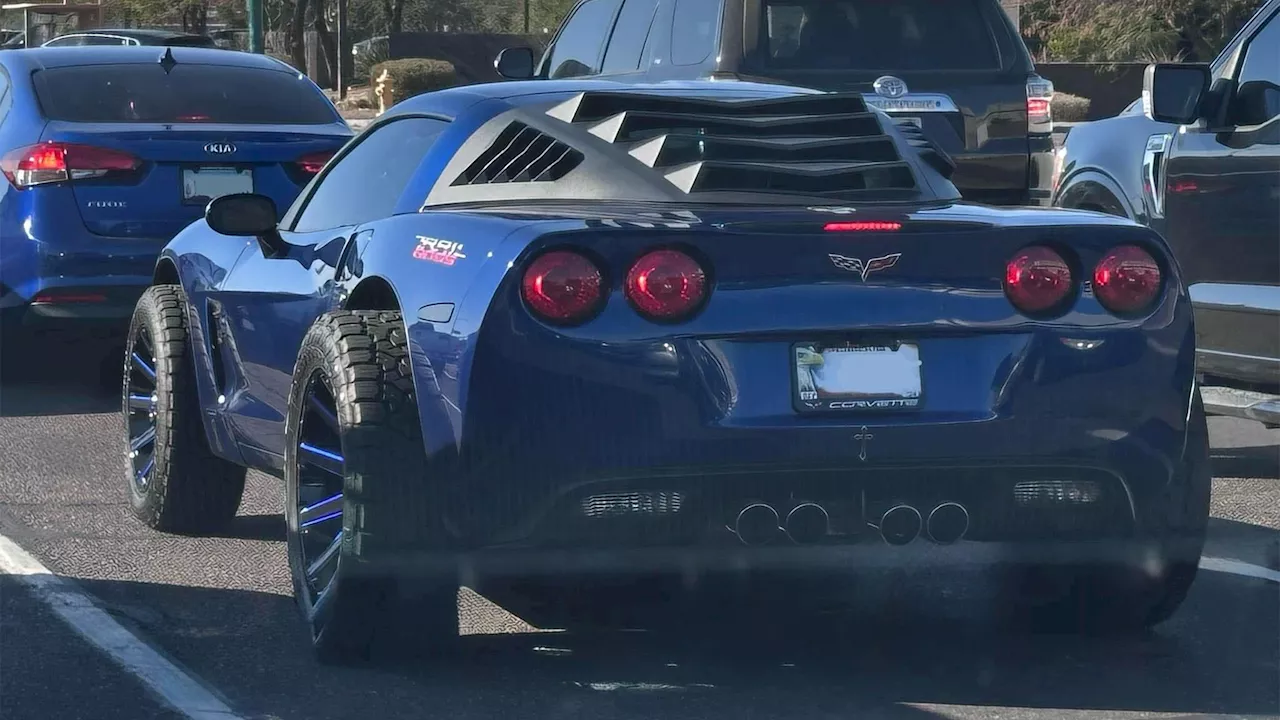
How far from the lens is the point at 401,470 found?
4.26m

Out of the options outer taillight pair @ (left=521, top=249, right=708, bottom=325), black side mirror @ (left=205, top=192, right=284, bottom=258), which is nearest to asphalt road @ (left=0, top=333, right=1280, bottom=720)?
outer taillight pair @ (left=521, top=249, right=708, bottom=325)

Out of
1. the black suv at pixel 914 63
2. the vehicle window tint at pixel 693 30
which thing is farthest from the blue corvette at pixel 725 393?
the vehicle window tint at pixel 693 30

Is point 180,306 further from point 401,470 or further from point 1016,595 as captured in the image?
point 1016,595

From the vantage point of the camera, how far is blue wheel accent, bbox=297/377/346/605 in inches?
183

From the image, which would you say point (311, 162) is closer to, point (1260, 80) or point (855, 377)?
point (1260, 80)

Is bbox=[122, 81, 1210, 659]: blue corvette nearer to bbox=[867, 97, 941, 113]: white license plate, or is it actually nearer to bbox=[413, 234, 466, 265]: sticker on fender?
bbox=[413, 234, 466, 265]: sticker on fender

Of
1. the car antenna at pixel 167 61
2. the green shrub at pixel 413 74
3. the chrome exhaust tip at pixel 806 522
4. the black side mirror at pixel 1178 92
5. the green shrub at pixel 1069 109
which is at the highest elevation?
the black side mirror at pixel 1178 92

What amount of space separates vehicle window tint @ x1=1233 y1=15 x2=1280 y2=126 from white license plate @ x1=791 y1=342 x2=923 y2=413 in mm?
3390

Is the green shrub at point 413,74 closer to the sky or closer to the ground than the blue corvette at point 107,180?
closer to the ground

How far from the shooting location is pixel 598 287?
420cm

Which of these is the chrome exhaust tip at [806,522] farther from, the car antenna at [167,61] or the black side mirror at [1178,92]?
the car antenna at [167,61]

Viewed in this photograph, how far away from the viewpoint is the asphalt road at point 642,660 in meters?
4.37

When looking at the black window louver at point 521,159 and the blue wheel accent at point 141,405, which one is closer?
the black window louver at point 521,159

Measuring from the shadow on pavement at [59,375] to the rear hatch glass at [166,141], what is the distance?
0.82 m
